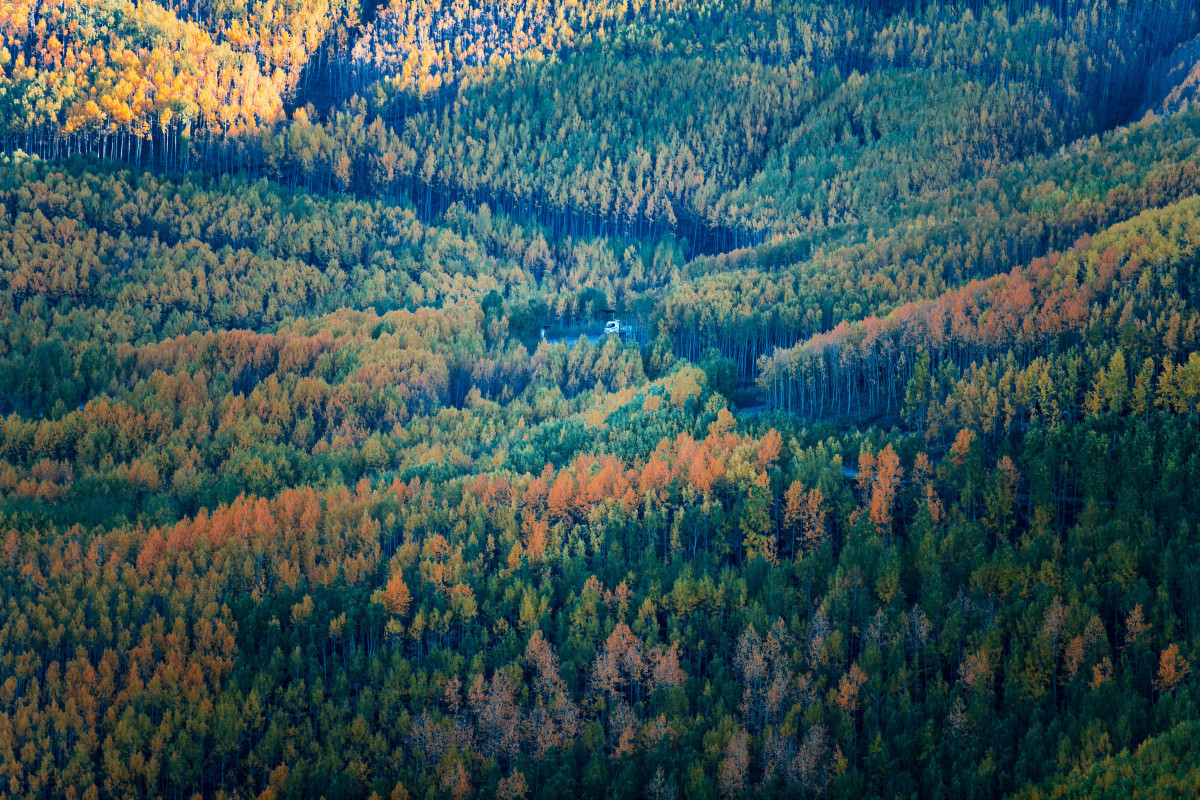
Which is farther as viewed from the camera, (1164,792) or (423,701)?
(423,701)

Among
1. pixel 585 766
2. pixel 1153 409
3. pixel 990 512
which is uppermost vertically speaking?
pixel 1153 409

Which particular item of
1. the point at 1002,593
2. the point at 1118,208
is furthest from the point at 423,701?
the point at 1118,208

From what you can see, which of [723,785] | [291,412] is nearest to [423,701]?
[723,785]

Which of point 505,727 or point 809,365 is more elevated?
point 809,365

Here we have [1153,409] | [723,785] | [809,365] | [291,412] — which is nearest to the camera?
[723,785]

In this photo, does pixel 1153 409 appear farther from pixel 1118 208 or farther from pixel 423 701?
pixel 423 701

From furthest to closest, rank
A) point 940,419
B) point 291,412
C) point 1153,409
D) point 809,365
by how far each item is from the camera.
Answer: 1. point 291,412
2. point 809,365
3. point 940,419
4. point 1153,409

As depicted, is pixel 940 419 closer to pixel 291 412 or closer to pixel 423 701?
pixel 423 701

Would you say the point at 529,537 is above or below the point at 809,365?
below

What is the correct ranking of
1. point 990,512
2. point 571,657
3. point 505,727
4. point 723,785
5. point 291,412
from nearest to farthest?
point 723,785
point 505,727
point 571,657
point 990,512
point 291,412
